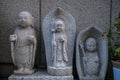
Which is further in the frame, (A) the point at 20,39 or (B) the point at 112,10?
(B) the point at 112,10

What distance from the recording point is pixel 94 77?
3047 mm

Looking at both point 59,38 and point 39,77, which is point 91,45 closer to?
point 59,38

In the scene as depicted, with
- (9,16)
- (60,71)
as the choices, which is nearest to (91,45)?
(60,71)

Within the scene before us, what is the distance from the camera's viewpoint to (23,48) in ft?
9.78

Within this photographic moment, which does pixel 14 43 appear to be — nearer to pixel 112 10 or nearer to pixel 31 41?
pixel 31 41

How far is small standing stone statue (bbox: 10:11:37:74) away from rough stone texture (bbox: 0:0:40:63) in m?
0.34

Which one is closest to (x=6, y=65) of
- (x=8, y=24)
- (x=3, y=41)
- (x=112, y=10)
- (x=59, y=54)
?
(x=3, y=41)

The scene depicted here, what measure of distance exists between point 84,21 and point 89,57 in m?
0.50

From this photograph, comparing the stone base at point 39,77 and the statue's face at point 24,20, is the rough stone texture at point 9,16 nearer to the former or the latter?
the statue's face at point 24,20

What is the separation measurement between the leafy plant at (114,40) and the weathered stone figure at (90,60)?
0.19 meters

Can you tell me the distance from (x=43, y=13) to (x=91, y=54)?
805 mm

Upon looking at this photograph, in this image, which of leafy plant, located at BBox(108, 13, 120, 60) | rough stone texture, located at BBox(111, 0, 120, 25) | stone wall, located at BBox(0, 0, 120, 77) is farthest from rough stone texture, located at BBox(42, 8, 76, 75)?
rough stone texture, located at BBox(111, 0, 120, 25)

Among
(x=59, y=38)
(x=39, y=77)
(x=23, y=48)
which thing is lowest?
(x=39, y=77)

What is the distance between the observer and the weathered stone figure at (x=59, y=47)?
2.98 m
